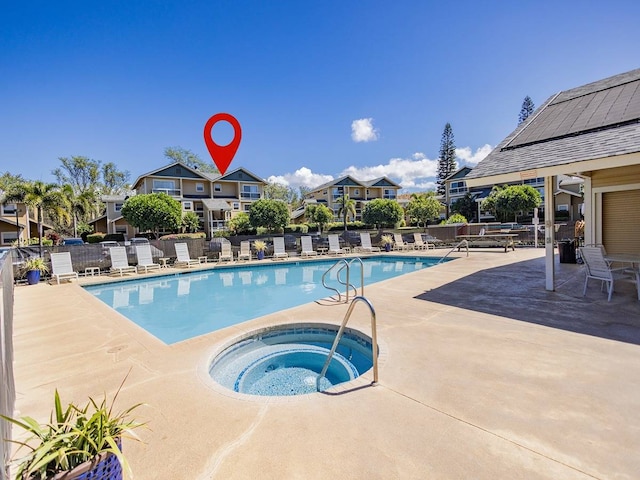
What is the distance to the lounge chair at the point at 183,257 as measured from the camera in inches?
547

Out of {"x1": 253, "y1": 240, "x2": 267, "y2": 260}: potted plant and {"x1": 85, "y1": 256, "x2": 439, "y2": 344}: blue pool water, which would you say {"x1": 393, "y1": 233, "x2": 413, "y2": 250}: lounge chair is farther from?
{"x1": 253, "y1": 240, "x2": 267, "y2": 260}: potted plant

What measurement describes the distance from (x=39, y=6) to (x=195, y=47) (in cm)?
538

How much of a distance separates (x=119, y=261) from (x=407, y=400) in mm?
12929

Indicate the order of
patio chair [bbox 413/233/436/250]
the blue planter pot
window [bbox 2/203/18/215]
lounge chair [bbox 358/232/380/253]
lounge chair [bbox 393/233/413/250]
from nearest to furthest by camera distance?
the blue planter pot → lounge chair [bbox 358/232/380/253] → lounge chair [bbox 393/233/413/250] → patio chair [bbox 413/233/436/250] → window [bbox 2/203/18/215]

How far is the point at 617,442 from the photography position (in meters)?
2.13

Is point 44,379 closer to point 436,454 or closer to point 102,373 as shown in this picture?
point 102,373

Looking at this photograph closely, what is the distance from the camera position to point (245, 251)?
1552 cm

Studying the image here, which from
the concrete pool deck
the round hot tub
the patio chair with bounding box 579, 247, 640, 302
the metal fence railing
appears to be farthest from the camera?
the patio chair with bounding box 579, 247, 640, 302

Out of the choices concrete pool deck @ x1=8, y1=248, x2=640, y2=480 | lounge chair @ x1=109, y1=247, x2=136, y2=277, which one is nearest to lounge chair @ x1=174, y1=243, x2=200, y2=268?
lounge chair @ x1=109, y1=247, x2=136, y2=277

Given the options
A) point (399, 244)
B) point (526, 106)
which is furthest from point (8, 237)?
point (526, 106)

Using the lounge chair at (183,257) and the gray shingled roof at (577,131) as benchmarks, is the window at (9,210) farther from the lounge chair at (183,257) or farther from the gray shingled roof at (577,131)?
the gray shingled roof at (577,131)

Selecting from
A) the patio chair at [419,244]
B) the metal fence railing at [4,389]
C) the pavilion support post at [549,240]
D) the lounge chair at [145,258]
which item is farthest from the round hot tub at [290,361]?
the patio chair at [419,244]

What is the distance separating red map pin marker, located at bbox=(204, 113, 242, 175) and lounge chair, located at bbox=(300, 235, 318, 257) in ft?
28.8

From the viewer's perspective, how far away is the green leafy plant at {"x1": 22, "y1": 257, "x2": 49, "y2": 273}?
10.4 meters
